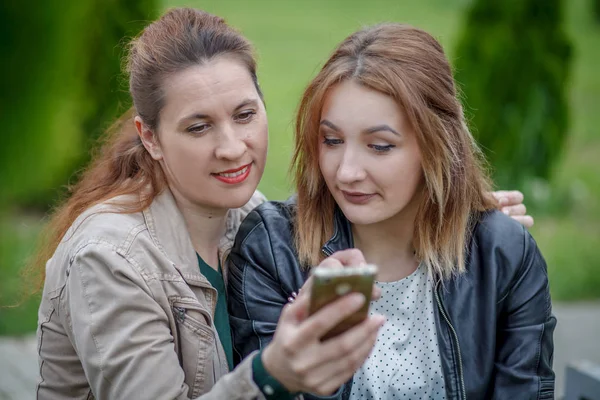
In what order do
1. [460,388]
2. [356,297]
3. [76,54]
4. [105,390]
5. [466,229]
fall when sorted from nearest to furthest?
[356,297], [105,390], [460,388], [466,229], [76,54]

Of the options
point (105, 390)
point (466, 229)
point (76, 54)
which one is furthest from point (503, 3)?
point (105, 390)

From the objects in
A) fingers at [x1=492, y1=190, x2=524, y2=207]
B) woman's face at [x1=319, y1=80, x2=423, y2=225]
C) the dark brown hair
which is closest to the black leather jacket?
woman's face at [x1=319, y1=80, x2=423, y2=225]

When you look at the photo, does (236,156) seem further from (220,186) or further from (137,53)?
(137,53)

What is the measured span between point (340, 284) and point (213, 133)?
0.96 m

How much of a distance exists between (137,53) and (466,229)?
3.89ft

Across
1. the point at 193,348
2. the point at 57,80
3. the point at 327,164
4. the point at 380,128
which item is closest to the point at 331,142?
the point at 327,164

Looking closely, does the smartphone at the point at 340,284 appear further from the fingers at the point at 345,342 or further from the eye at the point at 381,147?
the eye at the point at 381,147

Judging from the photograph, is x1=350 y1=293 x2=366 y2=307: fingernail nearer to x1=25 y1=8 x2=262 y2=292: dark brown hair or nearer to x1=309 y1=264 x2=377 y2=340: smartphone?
x1=309 y1=264 x2=377 y2=340: smartphone

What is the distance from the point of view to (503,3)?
6035 mm

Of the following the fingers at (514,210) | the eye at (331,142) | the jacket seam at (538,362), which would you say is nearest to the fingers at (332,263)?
the eye at (331,142)

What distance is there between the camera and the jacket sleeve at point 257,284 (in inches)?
95.7

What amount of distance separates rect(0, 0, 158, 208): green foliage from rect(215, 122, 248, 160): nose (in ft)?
10.2

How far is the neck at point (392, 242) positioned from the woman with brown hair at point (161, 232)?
0.40m

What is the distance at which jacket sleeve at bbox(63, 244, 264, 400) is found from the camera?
2.17 metres
